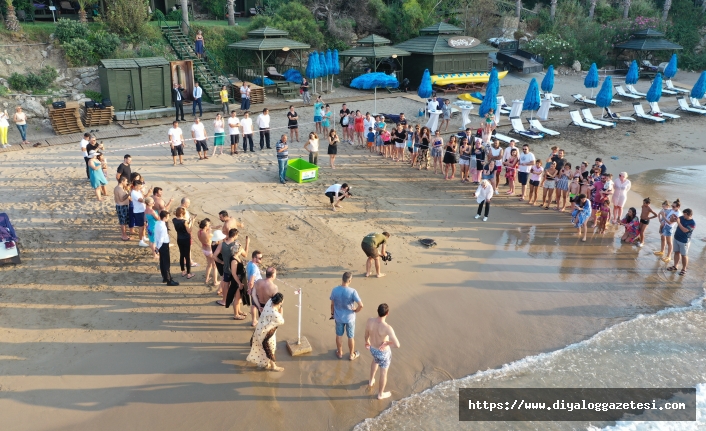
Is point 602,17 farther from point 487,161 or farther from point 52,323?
point 52,323

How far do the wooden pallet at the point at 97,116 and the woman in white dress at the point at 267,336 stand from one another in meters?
15.0

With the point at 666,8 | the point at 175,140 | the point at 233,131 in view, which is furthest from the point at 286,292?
the point at 666,8

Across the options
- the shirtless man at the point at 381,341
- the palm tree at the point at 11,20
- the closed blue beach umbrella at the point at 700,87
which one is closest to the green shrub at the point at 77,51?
the palm tree at the point at 11,20

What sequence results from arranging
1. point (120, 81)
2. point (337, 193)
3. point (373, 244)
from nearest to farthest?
point (373, 244), point (337, 193), point (120, 81)

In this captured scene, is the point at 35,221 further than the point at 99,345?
Yes

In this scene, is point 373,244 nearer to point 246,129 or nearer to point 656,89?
point 246,129

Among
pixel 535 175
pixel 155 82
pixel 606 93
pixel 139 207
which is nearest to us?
pixel 139 207

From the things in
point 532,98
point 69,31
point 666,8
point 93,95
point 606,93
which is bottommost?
point 93,95

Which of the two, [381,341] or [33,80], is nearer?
[381,341]

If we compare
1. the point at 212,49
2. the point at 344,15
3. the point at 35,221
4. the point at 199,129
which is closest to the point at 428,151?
the point at 199,129

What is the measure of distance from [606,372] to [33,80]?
21249 mm

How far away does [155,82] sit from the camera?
840 inches

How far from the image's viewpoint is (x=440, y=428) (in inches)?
282

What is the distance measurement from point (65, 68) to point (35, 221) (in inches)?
484
